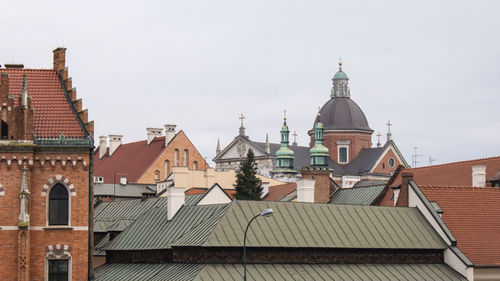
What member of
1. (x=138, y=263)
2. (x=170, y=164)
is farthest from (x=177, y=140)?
(x=138, y=263)

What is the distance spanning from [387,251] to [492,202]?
9863mm

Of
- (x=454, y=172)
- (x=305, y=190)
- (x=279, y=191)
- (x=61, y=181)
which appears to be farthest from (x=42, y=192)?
(x=279, y=191)

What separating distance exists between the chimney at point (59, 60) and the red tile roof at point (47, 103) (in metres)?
0.42

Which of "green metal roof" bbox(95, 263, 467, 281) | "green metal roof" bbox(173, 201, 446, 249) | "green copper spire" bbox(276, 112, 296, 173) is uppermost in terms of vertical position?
"green copper spire" bbox(276, 112, 296, 173)

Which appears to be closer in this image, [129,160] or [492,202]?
[492,202]

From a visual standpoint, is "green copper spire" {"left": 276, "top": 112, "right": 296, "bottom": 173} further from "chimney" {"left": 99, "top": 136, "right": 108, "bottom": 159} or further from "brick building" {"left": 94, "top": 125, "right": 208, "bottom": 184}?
"brick building" {"left": 94, "top": 125, "right": 208, "bottom": 184}

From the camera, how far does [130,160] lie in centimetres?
14462

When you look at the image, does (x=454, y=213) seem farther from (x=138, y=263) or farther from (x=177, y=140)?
(x=177, y=140)

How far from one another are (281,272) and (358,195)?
35.1m

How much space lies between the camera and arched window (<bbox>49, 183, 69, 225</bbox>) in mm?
61822

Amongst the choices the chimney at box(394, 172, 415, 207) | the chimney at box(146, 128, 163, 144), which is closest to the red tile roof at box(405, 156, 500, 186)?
the chimney at box(394, 172, 415, 207)

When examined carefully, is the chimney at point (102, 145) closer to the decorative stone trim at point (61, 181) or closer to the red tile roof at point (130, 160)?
the red tile roof at point (130, 160)

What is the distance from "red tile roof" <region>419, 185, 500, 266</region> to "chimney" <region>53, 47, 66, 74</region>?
77.7ft

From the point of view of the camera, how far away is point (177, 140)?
141 metres
